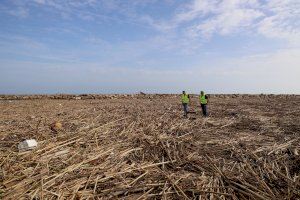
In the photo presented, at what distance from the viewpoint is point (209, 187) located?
652cm

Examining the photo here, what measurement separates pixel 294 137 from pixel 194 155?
14.0 ft

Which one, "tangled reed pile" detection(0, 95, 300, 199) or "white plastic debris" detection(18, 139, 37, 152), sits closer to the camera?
"tangled reed pile" detection(0, 95, 300, 199)

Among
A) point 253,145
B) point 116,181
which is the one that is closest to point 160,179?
point 116,181

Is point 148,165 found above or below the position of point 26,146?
below

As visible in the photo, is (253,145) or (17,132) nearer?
(253,145)

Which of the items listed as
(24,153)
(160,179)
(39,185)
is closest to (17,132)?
(24,153)

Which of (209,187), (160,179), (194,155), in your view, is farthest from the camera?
(194,155)

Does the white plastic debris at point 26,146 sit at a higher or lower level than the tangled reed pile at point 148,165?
higher

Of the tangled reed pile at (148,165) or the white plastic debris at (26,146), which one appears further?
the white plastic debris at (26,146)

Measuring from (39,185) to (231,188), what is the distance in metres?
3.47

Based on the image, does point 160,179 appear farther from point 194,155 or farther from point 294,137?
point 294,137

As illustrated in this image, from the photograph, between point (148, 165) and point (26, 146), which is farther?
point (26, 146)

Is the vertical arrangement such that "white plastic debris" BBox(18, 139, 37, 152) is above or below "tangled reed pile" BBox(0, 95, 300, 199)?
above

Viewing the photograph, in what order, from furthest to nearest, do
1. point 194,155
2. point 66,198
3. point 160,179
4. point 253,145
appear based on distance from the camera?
point 253,145, point 194,155, point 160,179, point 66,198
